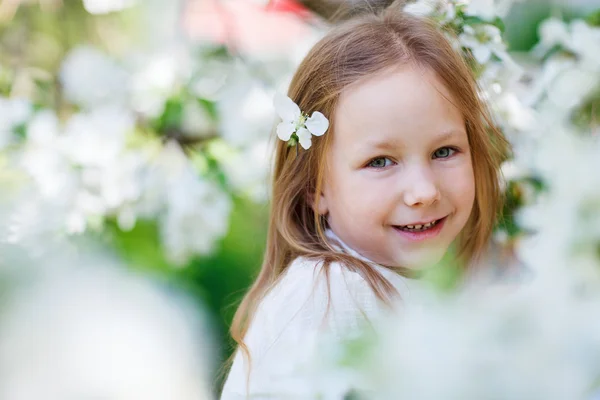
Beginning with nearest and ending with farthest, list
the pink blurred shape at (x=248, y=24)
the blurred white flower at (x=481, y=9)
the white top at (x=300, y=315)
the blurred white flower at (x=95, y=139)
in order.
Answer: the white top at (x=300, y=315) → the blurred white flower at (x=481, y=9) → the blurred white flower at (x=95, y=139) → the pink blurred shape at (x=248, y=24)

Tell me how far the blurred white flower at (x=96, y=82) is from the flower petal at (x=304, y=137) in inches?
37.5

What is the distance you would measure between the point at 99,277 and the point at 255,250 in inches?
17.3

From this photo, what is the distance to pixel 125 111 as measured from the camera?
208 cm

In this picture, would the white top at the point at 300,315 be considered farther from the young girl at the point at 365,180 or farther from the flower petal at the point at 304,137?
the flower petal at the point at 304,137

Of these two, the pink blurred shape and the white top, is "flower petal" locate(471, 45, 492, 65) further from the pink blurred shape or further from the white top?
the pink blurred shape

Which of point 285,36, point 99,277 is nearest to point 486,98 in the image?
point 99,277

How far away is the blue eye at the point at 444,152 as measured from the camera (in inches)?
50.0

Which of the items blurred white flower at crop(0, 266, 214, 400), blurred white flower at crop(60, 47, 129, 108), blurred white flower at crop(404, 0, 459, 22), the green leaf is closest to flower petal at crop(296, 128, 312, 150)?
blurred white flower at crop(404, 0, 459, 22)

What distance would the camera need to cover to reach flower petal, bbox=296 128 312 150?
127 cm

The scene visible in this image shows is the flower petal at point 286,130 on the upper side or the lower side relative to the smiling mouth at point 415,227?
upper

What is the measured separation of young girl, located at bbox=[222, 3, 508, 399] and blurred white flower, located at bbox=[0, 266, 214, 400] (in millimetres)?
807

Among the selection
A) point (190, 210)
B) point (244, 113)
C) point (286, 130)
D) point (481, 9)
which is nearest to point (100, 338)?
point (190, 210)

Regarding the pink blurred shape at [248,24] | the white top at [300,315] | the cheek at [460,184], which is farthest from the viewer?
the pink blurred shape at [248,24]

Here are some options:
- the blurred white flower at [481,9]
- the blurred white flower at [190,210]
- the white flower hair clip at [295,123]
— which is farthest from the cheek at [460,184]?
the blurred white flower at [190,210]
